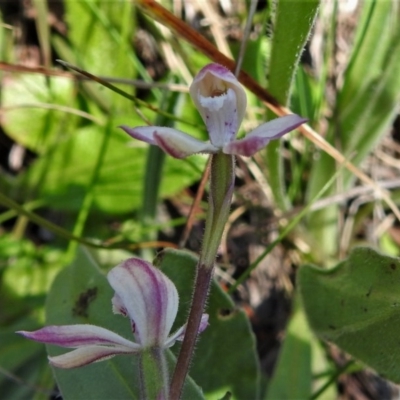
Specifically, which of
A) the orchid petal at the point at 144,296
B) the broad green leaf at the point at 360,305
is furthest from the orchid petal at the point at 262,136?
the broad green leaf at the point at 360,305

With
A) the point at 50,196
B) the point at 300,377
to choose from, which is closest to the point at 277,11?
the point at 300,377

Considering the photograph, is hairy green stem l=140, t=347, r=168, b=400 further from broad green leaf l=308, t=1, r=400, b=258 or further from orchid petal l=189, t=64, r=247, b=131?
broad green leaf l=308, t=1, r=400, b=258

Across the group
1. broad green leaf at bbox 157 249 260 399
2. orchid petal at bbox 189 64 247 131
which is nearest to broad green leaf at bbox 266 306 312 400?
broad green leaf at bbox 157 249 260 399

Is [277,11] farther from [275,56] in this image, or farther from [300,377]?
[300,377]

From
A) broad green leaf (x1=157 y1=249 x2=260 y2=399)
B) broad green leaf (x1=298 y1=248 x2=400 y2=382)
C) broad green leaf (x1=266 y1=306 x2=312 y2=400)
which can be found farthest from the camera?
broad green leaf (x1=266 y1=306 x2=312 y2=400)

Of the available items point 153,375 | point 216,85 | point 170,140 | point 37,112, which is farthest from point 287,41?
point 37,112
